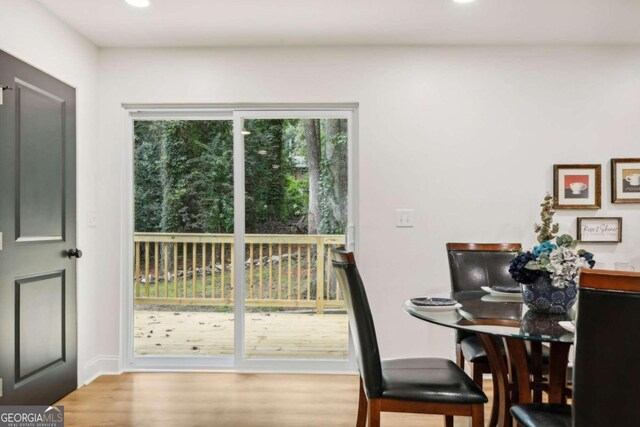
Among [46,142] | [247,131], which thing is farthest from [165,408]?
[247,131]

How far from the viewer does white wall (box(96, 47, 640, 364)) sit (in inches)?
129

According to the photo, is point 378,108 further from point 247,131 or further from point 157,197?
point 157,197

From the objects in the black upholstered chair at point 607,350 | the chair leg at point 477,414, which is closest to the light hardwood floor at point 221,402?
the chair leg at point 477,414

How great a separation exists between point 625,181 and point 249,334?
2.98 metres

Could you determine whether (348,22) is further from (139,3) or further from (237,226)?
(237,226)

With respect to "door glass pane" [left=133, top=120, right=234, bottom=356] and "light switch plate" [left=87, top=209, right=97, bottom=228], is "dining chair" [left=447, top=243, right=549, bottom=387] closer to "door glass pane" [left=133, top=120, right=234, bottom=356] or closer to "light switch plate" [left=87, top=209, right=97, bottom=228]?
"door glass pane" [left=133, top=120, right=234, bottom=356]

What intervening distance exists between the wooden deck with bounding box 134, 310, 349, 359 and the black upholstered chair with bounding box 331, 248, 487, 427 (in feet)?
5.19

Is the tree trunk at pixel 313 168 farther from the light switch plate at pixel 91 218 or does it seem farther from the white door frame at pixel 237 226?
the light switch plate at pixel 91 218

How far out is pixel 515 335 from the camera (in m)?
1.54

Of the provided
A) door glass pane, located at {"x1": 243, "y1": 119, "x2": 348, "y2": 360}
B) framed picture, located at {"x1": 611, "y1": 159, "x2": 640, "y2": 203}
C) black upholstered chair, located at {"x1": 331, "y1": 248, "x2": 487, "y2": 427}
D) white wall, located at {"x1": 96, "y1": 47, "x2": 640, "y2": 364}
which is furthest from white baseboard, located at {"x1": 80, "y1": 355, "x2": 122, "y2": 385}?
framed picture, located at {"x1": 611, "y1": 159, "x2": 640, "y2": 203}

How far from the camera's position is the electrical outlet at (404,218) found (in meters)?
3.31

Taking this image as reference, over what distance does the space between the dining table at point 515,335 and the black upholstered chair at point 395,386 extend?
230 millimetres

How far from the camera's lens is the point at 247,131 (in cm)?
341

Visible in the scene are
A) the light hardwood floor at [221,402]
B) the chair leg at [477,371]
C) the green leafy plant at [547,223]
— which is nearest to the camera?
the chair leg at [477,371]
